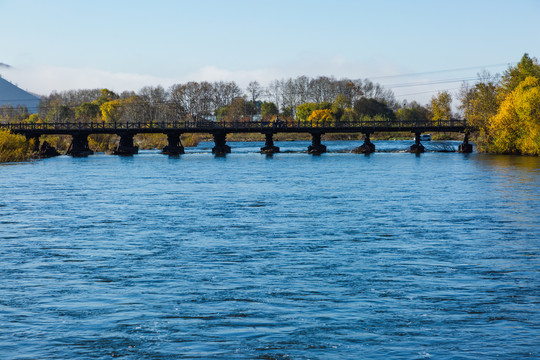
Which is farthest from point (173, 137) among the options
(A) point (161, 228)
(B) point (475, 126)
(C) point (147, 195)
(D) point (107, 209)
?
(A) point (161, 228)

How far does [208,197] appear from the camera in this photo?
146 ft

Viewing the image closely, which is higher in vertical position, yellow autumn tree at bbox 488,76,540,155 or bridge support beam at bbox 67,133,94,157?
yellow autumn tree at bbox 488,76,540,155

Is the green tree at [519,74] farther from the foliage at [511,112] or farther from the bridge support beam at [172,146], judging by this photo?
the bridge support beam at [172,146]

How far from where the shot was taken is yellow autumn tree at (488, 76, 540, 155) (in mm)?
89438

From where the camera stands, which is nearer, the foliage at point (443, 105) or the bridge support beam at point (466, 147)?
the bridge support beam at point (466, 147)

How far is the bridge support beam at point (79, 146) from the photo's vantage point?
12325 cm

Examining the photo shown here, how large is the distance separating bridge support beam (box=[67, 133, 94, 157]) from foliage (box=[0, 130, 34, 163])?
1494 centimetres

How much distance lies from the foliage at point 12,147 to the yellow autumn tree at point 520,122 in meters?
68.2

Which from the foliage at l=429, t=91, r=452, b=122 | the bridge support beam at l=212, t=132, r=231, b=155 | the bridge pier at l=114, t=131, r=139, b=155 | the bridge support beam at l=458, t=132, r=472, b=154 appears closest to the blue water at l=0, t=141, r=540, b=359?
the bridge support beam at l=458, t=132, r=472, b=154

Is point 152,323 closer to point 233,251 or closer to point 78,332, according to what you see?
point 78,332

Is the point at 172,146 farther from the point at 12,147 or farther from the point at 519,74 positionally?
the point at 519,74

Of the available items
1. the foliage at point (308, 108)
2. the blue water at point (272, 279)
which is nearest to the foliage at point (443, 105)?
the foliage at point (308, 108)

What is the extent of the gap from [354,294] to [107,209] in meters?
23.0

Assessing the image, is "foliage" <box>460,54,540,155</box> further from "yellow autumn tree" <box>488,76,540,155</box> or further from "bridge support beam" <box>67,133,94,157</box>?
"bridge support beam" <box>67,133,94,157</box>
